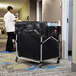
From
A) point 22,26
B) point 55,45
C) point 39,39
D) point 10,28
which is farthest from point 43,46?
point 10,28

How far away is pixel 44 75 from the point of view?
211 centimetres

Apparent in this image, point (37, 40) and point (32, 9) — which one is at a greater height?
point (32, 9)

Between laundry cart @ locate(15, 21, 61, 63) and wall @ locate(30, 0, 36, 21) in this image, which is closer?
laundry cart @ locate(15, 21, 61, 63)

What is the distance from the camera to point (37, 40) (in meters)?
2.56

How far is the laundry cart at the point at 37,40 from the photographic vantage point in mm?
2537

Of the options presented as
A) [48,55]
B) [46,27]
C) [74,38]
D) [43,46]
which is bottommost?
[48,55]

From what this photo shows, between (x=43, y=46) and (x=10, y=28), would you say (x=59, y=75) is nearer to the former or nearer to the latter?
(x=43, y=46)

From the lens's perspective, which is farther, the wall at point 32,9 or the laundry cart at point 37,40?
the wall at point 32,9

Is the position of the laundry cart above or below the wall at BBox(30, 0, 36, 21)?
below

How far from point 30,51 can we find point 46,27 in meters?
0.53

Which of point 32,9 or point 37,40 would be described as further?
point 32,9

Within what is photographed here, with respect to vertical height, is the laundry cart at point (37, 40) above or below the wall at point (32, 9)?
below

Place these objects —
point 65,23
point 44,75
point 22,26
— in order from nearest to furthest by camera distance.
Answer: point 44,75 < point 22,26 < point 65,23

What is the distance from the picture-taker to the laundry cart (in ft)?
8.32
